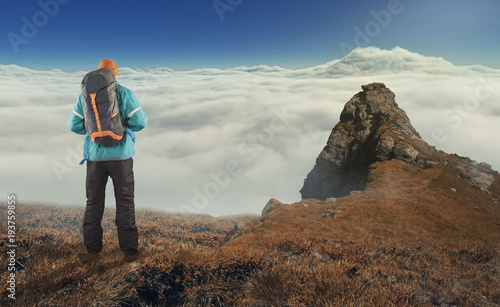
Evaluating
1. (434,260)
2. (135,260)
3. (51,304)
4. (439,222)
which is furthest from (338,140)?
(51,304)

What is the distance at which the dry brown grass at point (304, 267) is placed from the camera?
3.97 m

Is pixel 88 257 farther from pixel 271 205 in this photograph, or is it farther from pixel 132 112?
pixel 271 205

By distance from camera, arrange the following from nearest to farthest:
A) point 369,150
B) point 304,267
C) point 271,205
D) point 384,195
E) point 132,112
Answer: point 304,267, point 132,112, point 384,195, point 271,205, point 369,150

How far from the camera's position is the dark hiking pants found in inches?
194

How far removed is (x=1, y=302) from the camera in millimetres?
3498

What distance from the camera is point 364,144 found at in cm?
1478

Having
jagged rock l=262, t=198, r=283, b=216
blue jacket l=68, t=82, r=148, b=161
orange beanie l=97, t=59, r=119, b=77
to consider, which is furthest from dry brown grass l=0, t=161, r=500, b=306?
jagged rock l=262, t=198, r=283, b=216

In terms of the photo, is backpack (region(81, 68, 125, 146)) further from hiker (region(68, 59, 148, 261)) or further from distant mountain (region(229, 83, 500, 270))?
distant mountain (region(229, 83, 500, 270))

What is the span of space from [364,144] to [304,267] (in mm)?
11605

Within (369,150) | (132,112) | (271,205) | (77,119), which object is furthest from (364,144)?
(77,119)

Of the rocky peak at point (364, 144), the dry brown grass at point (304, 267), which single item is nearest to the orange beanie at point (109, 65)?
the dry brown grass at point (304, 267)

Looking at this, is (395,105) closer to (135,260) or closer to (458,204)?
(458,204)

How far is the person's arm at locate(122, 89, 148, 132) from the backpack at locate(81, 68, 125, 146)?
22cm

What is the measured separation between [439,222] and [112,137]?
9541 millimetres
